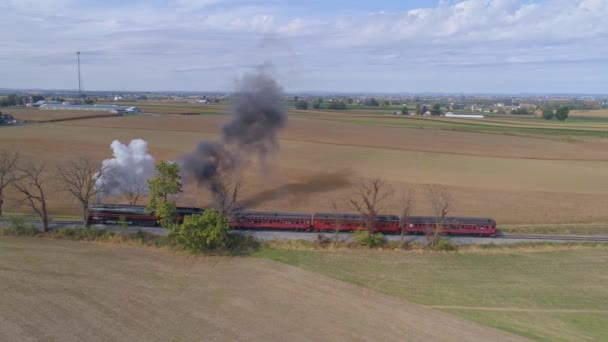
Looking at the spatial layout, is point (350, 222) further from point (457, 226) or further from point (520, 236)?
point (520, 236)

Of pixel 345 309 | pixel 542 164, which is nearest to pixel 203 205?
pixel 345 309

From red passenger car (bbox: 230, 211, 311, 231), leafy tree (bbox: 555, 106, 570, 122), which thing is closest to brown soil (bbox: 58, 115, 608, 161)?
red passenger car (bbox: 230, 211, 311, 231)

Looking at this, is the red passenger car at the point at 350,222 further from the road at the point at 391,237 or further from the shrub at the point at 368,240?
the shrub at the point at 368,240

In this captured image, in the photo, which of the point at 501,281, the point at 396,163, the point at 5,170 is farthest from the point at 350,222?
the point at 396,163

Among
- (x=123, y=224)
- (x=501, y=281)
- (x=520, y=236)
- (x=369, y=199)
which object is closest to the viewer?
(x=501, y=281)

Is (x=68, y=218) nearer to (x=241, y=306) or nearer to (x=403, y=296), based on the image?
(x=241, y=306)
